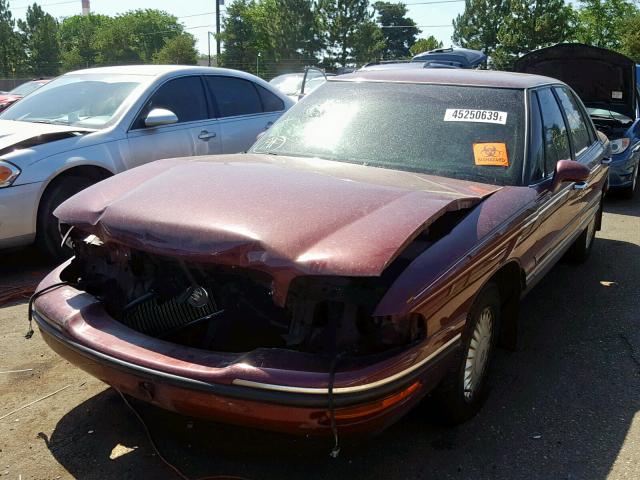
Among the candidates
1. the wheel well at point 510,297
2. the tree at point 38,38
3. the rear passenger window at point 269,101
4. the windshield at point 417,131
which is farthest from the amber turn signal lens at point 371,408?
the tree at point 38,38

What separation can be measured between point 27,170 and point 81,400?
237 cm

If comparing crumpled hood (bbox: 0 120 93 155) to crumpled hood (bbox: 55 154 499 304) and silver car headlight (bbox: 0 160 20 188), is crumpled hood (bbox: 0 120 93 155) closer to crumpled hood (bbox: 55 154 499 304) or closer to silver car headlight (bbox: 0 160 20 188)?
silver car headlight (bbox: 0 160 20 188)

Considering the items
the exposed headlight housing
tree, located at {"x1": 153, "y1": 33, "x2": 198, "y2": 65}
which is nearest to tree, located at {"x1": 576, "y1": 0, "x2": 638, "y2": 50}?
tree, located at {"x1": 153, "y1": 33, "x2": 198, "y2": 65}

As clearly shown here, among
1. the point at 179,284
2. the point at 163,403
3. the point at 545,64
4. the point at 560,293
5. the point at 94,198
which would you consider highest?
the point at 545,64

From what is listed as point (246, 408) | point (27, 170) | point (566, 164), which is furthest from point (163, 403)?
point (27, 170)

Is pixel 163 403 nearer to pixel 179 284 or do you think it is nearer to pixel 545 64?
pixel 179 284

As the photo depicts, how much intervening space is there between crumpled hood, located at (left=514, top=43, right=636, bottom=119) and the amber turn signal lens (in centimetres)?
820

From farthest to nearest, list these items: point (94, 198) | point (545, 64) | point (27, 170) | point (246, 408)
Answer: point (545, 64) < point (27, 170) < point (94, 198) < point (246, 408)

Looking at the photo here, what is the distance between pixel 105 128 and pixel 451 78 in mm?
3103

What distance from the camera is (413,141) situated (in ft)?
11.8

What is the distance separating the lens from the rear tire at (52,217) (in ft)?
16.3

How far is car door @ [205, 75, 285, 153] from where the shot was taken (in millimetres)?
6457

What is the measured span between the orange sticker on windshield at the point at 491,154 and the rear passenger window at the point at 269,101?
3.95 m

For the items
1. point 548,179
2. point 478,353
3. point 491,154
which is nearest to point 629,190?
point 548,179
